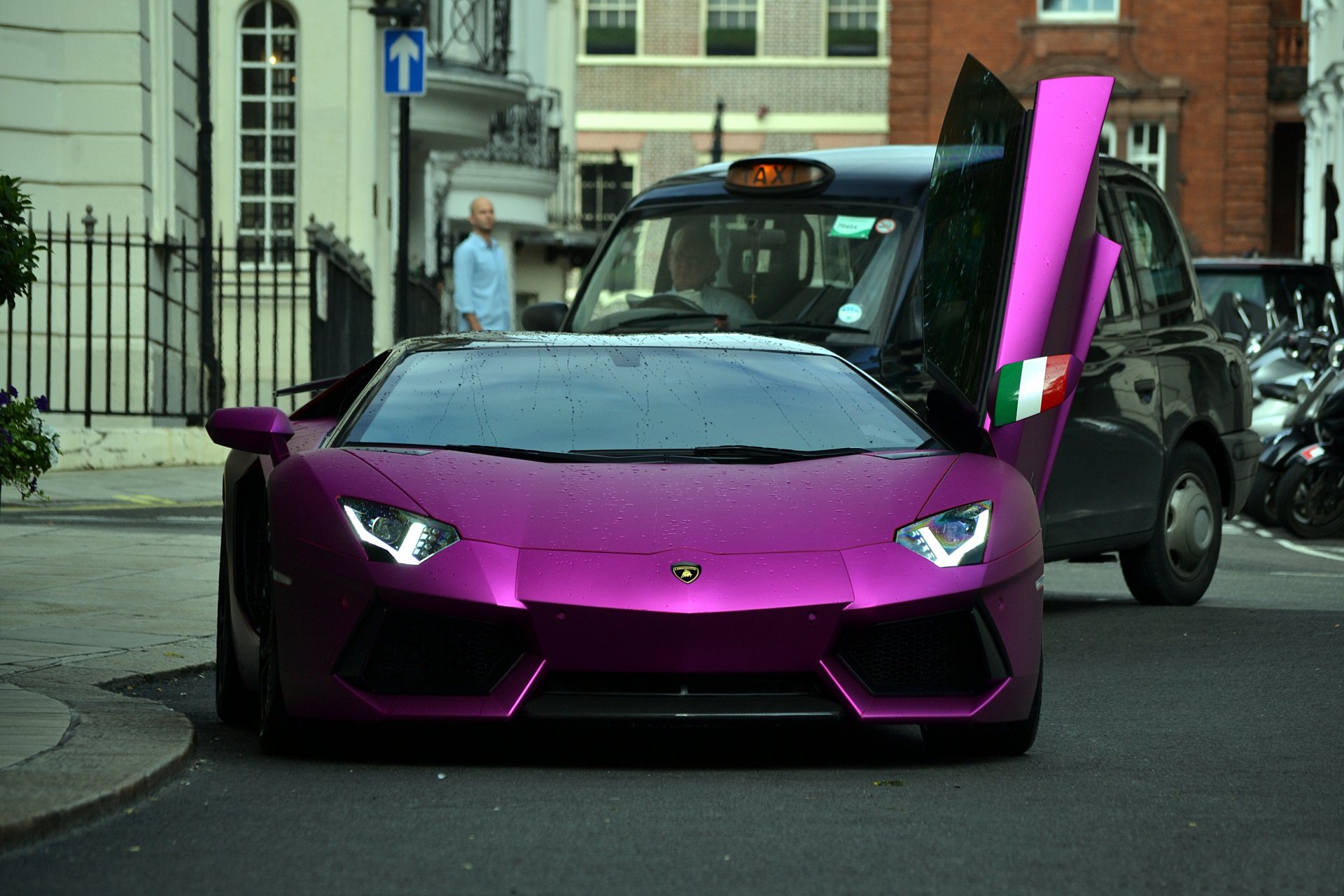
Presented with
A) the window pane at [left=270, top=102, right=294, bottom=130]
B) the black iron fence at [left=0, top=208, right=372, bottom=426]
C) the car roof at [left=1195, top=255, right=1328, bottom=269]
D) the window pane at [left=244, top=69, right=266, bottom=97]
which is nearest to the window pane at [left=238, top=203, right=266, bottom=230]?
the window pane at [left=270, top=102, right=294, bottom=130]

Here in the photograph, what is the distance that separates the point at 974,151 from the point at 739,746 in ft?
8.86

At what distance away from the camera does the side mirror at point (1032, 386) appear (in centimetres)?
753

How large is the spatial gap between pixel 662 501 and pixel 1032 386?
218 cm

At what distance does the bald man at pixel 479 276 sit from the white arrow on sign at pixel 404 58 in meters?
2.90

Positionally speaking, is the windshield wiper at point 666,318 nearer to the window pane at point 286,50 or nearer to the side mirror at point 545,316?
the side mirror at point 545,316

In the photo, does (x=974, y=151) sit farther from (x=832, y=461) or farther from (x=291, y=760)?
(x=291, y=760)

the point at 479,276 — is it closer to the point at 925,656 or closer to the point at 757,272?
the point at 757,272

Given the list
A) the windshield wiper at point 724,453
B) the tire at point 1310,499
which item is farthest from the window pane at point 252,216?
the windshield wiper at point 724,453

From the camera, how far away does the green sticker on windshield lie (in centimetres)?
980

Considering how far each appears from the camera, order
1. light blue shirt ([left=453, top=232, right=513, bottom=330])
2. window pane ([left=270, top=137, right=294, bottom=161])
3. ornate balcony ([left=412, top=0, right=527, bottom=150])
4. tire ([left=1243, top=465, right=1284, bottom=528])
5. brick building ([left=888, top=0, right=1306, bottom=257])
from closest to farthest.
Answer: tire ([left=1243, top=465, right=1284, bottom=528]) < light blue shirt ([left=453, top=232, right=513, bottom=330]) < window pane ([left=270, top=137, right=294, bottom=161]) < ornate balcony ([left=412, top=0, right=527, bottom=150]) < brick building ([left=888, top=0, right=1306, bottom=257])

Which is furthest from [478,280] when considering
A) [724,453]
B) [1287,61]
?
[1287,61]

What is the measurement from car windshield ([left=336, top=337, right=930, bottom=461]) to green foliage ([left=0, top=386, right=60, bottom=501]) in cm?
245

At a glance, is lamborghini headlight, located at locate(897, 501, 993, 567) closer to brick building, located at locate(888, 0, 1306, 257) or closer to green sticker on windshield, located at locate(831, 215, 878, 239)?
green sticker on windshield, located at locate(831, 215, 878, 239)

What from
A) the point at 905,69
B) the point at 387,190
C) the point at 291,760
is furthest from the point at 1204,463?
the point at 905,69
